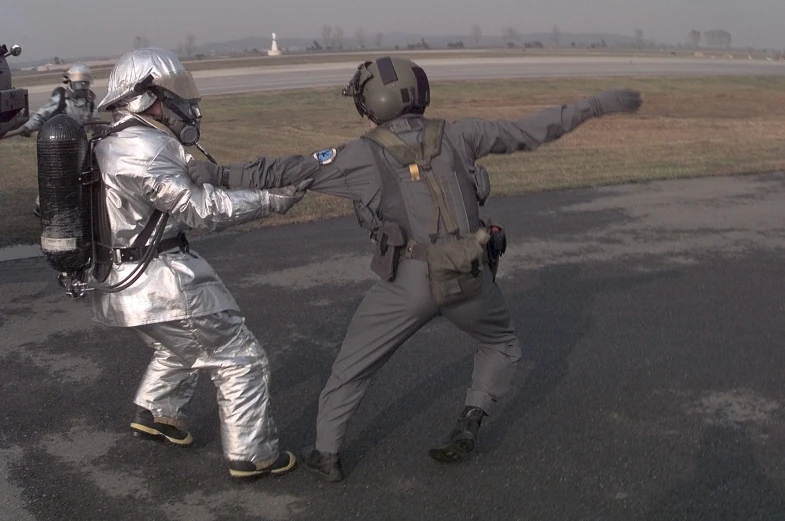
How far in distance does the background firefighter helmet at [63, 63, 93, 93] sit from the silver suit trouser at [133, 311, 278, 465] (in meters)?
6.37

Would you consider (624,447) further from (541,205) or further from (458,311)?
(541,205)

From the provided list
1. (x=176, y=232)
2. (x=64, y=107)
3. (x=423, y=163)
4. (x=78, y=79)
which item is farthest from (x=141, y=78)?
(x=78, y=79)

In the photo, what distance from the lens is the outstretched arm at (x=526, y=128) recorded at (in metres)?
4.29

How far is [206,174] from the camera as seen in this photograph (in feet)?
12.9

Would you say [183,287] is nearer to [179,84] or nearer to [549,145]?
[179,84]

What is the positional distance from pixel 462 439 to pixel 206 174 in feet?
5.64

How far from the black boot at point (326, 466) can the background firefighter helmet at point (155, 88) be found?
156cm

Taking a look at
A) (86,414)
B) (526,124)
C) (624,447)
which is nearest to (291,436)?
(86,414)

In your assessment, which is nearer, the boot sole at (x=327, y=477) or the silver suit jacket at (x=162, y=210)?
the silver suit jacket at (x=162, y=210)

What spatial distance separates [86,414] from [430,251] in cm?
235

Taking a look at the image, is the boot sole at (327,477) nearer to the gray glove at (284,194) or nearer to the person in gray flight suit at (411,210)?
the person in gray flight suit at (411,210)

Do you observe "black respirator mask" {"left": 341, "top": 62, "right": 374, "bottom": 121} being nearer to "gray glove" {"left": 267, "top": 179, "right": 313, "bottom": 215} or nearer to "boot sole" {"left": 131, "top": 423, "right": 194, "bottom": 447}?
"gray glove" {"left": 267, "top": 179, "right": 313, "bottom": 215}

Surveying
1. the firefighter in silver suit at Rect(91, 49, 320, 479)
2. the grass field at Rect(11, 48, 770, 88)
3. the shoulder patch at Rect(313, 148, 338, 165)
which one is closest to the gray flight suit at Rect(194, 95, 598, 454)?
the shoulder patch at Rect(313, 148, 338, 165)

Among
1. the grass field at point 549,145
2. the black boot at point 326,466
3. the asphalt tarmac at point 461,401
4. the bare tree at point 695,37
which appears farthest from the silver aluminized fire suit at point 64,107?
the bare tree at point 695,37
